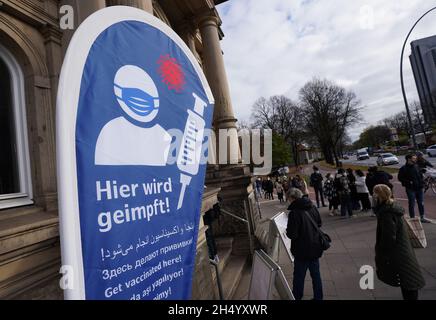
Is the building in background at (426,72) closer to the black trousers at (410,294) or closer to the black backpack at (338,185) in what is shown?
the black backpack at (338,185)

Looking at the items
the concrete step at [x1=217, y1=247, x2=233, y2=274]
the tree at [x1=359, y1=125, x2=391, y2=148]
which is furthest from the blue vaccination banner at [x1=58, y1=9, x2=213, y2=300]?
the tree at [x1=359, y1=125, x2=391, y2=148]

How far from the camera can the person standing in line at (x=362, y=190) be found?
1061 centimetres

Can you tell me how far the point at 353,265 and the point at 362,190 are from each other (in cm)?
567

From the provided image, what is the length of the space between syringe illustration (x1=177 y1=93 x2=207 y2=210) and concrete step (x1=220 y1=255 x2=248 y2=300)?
2749 mm

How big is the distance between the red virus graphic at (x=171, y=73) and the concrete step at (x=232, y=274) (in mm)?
3428

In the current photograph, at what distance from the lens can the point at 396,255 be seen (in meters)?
3.54

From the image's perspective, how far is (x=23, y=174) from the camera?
310cm

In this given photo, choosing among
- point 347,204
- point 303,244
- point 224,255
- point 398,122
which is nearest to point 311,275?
point 303,244

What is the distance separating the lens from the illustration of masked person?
6.41 feet

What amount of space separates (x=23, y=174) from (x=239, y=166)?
5.74 metres

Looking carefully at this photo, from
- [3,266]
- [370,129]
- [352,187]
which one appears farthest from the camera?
[370,129]
